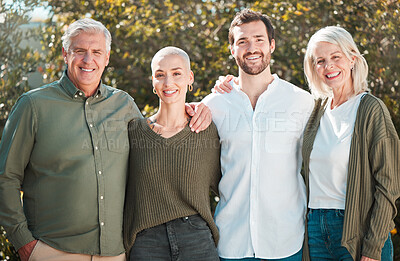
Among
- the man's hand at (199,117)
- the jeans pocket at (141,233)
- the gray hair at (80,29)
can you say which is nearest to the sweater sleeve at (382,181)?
the man's hand at (199,117)

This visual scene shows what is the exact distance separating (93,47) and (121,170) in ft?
2.66

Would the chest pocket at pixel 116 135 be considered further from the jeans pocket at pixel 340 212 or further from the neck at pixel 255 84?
the jeans pocket at pixel 340 212

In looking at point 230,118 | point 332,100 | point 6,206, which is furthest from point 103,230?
point 332,100

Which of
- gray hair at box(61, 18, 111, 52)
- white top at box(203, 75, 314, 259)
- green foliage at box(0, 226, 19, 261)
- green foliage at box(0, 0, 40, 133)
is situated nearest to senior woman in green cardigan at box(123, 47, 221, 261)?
white top at box(203, 75, 314, 259)

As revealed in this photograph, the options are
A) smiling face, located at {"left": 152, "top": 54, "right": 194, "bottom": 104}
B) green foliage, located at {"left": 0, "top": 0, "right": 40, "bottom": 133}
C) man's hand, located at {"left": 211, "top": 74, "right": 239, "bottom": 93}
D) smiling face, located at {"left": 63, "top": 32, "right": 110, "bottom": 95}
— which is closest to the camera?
smiling face, located at {"left": 63, "top": 32, "right": 110, "bottom": 95}

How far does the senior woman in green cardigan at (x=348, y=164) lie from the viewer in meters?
2.89

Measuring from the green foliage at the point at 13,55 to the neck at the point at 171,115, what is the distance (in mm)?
2620

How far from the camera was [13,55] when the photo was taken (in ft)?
18.1

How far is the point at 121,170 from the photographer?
315 centimetres

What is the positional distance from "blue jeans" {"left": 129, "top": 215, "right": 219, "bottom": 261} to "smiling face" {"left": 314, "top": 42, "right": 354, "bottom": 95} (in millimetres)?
1266

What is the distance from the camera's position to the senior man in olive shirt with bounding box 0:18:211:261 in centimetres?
293

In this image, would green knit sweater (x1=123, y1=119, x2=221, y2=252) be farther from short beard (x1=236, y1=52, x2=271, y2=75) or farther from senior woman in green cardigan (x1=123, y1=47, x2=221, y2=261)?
short beard (x1=236, y1=52, x2=271, y2=75)

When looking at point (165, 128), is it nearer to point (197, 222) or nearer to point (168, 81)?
point (168, 81)

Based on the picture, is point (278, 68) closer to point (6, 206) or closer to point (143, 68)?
point (143, 68)
